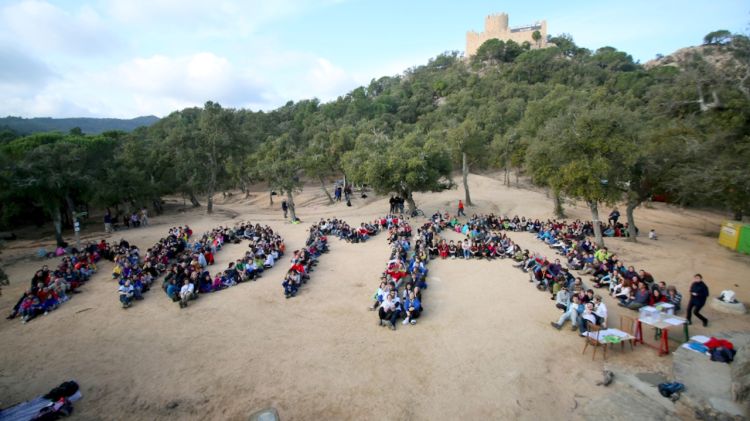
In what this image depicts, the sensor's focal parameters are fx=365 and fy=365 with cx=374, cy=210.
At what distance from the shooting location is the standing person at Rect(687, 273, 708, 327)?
994 centimetres

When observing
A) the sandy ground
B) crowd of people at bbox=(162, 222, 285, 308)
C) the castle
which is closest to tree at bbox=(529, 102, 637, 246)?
the sandy ground

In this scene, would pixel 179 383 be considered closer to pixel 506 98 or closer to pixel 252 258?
pixel 252 258

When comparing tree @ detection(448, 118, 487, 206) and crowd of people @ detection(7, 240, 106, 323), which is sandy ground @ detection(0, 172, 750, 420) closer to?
crowd of people @ detection(7, 240, 106, 323)

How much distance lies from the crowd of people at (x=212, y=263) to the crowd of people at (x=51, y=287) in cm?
370

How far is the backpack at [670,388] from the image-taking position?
24.0 feet

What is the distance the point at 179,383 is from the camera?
8766 mm

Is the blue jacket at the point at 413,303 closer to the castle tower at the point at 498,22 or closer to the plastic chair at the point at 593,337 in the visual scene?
the plastic chair at the point at 593,337

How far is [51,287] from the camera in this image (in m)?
14.0

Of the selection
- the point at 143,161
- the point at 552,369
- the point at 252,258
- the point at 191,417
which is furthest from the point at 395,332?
the point at 143,161

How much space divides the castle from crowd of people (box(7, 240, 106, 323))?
5016 inches

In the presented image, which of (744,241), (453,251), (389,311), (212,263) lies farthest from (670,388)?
(212,263)

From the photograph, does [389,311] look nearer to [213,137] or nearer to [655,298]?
[655,298]

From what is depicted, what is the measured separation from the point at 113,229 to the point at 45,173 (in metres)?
7.00

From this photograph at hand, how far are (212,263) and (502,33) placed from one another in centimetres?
13111
